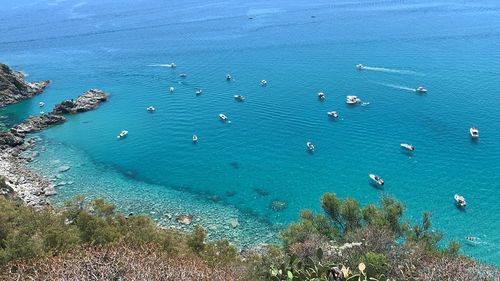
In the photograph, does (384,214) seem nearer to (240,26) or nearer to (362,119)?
(362,119)

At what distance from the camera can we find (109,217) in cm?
3806

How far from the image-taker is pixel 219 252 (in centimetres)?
3431

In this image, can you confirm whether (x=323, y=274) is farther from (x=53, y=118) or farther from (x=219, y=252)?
(x=53, y=118)

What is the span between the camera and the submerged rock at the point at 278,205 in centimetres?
5040

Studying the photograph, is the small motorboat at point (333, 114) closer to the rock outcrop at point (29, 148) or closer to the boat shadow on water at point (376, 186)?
the boat shadow on water at point (376, 186)

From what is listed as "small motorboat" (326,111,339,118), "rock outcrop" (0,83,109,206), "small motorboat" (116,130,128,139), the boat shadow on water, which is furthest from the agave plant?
"small motorboat" (116,130,128,139)

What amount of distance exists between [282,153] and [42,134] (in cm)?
4506

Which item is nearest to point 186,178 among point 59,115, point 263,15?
point 59,115

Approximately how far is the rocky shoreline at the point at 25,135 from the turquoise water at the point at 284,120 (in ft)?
8.38

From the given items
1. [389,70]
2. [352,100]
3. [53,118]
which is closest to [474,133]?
[352,100]

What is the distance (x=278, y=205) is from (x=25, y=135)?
2013 inches

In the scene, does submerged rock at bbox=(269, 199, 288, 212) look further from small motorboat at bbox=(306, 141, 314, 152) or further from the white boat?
the white boat

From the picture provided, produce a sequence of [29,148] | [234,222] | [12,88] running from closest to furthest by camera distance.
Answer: [234,222] < [29,148] < [12,88]

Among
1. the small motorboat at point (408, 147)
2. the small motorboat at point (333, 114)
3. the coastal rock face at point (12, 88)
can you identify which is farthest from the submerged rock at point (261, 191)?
the coastal rock face at point (12, 88)
